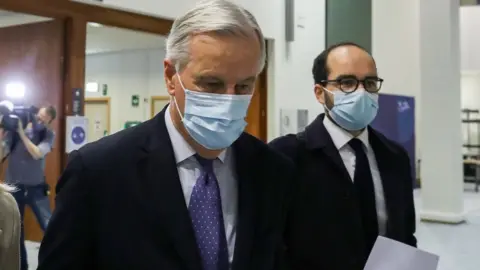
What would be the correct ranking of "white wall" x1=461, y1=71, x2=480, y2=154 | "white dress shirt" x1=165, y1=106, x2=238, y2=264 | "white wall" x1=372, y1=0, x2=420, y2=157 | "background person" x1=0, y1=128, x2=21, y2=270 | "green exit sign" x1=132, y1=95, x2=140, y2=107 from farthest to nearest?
1. "white wall" x1=461, y1=71, x2=480, y2=154
2. "white wall" x1=372, y1=0, x2=420, y2=157
3. "green exit sign" x1=132, y1=95, x2=140, y2=107
4. "background person" x1=0, y1=128, x2=21, y2=270
5. "white dress shirt" x1=165, y1=106, x2=238, y2=264

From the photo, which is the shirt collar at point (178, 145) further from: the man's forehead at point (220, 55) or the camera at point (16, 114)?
the camera at point (16, 114)

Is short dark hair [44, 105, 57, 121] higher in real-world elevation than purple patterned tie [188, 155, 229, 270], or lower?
higher

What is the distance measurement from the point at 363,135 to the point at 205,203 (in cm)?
97

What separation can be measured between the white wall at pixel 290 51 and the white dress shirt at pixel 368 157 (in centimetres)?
486

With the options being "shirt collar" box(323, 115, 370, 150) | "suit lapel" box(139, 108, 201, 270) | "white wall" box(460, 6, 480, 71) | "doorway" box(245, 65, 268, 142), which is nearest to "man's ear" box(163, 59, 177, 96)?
"suit lapel" box(139, 108, 201, 270)

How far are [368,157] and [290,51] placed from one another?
18.4ft

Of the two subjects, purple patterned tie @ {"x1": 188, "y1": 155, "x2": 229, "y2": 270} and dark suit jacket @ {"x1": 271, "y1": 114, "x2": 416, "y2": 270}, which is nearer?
purple patterned tie @ {"x1": 188, "y1": 155, "x2": 229, "y2": 270}

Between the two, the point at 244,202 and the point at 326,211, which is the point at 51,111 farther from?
the point at 244,202

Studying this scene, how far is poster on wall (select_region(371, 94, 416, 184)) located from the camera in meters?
10.5

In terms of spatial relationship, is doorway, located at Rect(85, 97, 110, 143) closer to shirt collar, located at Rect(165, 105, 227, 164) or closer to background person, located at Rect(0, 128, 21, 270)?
background person, located at Rect(0, 128, 21, 270)

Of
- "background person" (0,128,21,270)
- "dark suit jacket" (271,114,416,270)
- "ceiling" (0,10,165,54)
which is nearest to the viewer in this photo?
"background person" (0,128,21,270)

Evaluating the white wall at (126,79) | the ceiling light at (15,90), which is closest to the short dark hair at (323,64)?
the ceiling light at (15,90)

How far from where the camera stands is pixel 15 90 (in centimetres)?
501

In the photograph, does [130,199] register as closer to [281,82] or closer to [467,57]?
[281,82]
